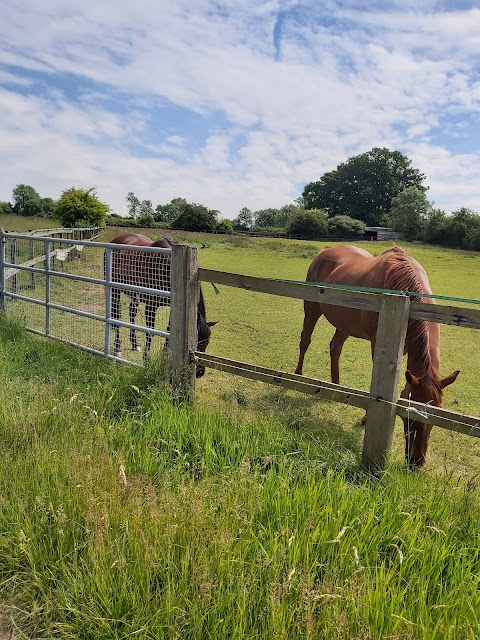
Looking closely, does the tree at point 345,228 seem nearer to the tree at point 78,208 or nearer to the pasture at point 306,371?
the tree at point 78,208

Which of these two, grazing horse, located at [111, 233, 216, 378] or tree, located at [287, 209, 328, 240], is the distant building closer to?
tree, located at [287, 209, 328, 240]

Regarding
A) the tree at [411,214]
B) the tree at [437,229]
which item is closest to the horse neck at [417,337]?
the tree at [437,229]

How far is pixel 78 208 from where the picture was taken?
102 ft

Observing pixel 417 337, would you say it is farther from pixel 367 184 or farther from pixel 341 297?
pixel 367 184

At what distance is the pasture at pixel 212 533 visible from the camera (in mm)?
1650

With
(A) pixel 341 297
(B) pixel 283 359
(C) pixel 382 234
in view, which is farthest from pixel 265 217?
(A) pixel 341 297

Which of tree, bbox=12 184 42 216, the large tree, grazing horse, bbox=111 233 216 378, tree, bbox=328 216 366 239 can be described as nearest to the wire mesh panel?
grazing horse, bbox=111 233 216 378

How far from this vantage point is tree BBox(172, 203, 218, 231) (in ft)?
188

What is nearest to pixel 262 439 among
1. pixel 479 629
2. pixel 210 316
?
pixel 479 629

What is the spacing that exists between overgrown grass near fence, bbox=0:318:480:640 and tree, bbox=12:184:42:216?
78.4 m

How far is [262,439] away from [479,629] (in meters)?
1.63

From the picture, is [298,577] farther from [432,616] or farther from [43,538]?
[43,538]

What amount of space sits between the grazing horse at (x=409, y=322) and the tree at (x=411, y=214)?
55.1 meters

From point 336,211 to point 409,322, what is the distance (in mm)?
101570
